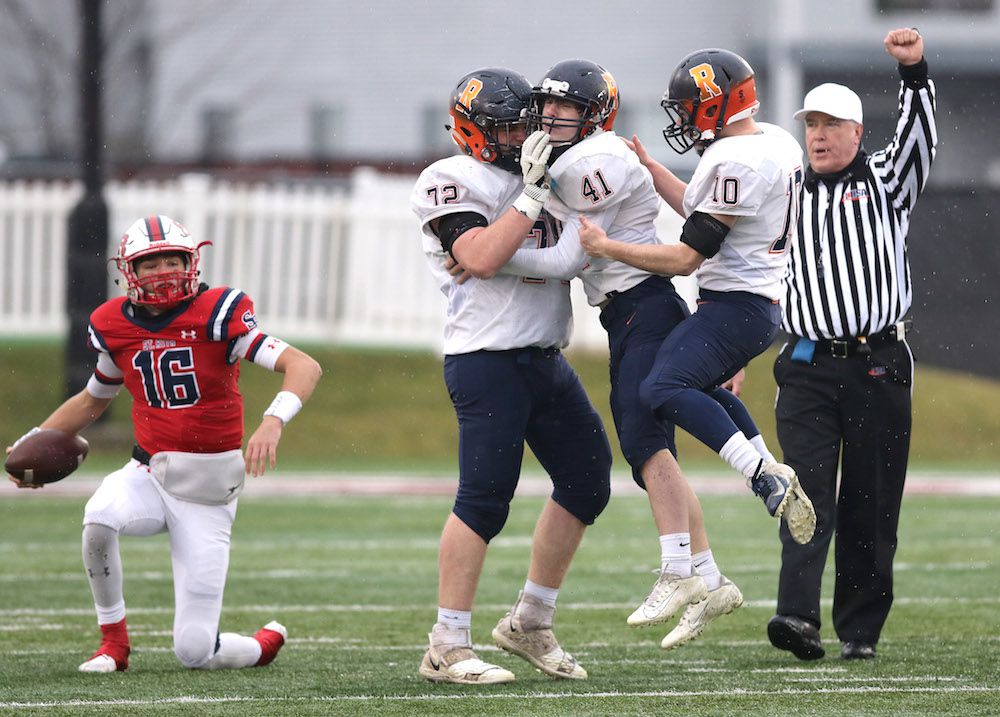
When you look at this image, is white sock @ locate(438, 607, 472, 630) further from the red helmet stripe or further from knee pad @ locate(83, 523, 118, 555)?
the red helmet stripe

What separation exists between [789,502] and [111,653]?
7.24 ft

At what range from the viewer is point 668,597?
16.3 feet

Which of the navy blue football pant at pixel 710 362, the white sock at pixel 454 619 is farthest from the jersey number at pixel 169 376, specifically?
the navy blue football pant at pixel 710 362

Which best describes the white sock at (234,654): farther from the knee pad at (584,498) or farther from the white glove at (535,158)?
the white glove at (535,158)

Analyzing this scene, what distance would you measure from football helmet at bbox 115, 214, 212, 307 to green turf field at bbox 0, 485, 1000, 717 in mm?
1199

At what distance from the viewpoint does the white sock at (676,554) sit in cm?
500

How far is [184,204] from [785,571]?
35.7 ft

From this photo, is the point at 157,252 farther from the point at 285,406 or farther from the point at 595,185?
the point at 595,185

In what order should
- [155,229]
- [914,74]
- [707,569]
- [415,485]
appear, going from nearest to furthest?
[707,569] < [155,229] < [914,74] < [415,485]

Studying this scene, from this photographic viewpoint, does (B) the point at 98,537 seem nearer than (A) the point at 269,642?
Yes

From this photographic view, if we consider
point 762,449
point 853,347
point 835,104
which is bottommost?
point 762,449

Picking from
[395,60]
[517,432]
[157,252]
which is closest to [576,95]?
[517,432]

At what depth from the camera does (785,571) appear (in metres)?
5.62

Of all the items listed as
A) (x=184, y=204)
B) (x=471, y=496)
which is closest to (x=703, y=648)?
(x=471, y=496)
